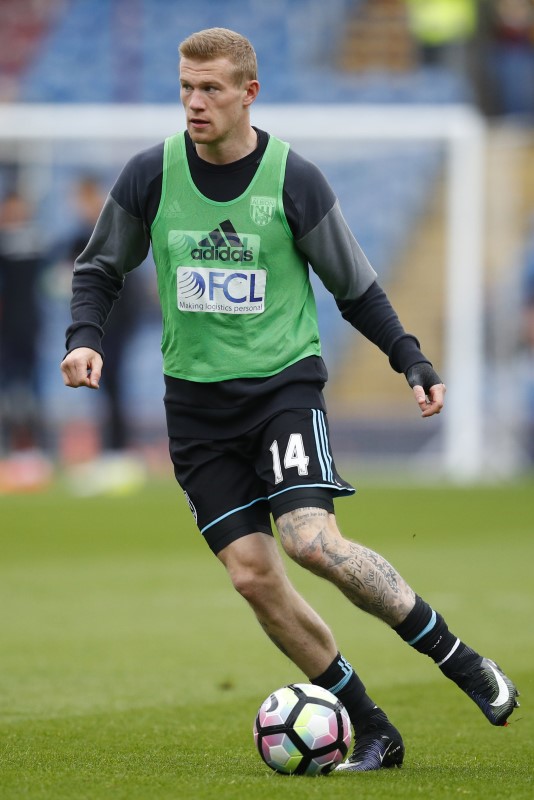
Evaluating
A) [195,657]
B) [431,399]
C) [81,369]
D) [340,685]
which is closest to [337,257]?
[431,399]

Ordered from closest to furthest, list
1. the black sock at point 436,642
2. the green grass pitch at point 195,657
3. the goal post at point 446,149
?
the green grass pitch at point 195,657
the black sock at point 436,642
the goal post at point 446,149

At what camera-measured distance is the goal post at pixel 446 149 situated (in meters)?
19.0

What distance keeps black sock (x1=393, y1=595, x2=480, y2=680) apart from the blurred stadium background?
12.1 m

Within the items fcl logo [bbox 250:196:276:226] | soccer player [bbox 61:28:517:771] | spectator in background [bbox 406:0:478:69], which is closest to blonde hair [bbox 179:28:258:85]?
soccer player [bbox 61:28:517:771]

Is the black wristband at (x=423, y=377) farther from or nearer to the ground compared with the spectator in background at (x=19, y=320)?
nearer to the ground

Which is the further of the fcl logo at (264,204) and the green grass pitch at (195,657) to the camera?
the fcl logo at (264,204)

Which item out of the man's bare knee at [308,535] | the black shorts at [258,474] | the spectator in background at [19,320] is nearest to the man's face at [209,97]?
the black shorts at [258,474]

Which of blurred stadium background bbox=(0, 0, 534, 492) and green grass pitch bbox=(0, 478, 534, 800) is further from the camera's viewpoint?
blurred stadium background bbox=(0, 0, 534, 492)

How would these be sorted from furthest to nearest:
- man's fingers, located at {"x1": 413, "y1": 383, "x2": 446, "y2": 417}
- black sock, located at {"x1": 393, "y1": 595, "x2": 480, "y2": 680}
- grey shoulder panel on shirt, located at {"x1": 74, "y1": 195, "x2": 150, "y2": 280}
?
1. grey shoulder panel on shirt, located at {"x1": 74, "y1": 195, "x2": 150, "y2": 280}
2. man's fingers, located at {"x1": 413, "y1": 383, "x2": 446, "y2": 417}
3. black sock, located at {"x1": 393, "y1": 595, "x2": 480, "y2": 680}

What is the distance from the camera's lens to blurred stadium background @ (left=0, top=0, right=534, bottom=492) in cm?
1920

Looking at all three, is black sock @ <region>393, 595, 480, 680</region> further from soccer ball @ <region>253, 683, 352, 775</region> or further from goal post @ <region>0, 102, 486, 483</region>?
goal post @ <region>0, 102, 486, 483</region>

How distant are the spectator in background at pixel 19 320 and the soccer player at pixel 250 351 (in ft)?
41.4

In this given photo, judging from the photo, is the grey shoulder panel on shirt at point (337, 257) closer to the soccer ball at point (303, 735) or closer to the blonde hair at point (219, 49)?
the blonde hair at point (219, 49)

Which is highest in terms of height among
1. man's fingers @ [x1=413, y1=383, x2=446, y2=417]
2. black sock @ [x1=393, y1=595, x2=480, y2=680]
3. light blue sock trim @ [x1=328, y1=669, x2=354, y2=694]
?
man's fingers @ [x1=413, y1=383, x2=446, y2=417]
